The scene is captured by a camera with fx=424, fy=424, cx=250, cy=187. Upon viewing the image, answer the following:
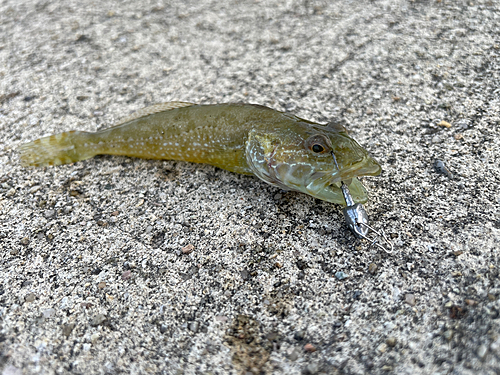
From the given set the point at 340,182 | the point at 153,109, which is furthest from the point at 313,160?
the point at 153,109

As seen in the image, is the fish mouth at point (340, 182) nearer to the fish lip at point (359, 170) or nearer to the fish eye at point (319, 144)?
the fish lip at point (359, 170)

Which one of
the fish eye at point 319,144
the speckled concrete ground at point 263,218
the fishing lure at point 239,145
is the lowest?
the speckled concrete ground at point 263,218

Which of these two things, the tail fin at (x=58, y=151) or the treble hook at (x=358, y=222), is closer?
the treble hook at (x=358, y=222)

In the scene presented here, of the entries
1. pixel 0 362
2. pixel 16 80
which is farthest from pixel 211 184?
pixel 16 80

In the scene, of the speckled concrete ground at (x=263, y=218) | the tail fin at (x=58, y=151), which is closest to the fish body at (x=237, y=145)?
the tail fin at (x=58, y=151)

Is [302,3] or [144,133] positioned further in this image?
[302,3]

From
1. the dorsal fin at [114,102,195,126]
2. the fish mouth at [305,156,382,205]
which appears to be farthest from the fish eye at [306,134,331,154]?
the dorsal fin at [114,102,195,126]

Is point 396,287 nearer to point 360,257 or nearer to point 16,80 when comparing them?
point 360,257
